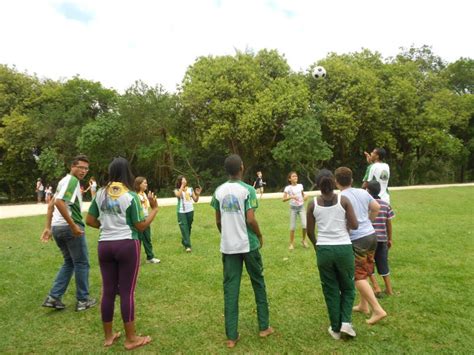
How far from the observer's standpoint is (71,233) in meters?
4.83

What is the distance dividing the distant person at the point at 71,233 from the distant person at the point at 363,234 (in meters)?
3.27

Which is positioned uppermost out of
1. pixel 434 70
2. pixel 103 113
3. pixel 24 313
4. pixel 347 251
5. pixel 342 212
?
pixel 434 70

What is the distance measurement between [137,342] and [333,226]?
2.45 metres

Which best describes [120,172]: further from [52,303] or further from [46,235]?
[52,303]

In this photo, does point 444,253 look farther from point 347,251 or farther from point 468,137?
point 468,137

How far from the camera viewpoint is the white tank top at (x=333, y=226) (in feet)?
12.8

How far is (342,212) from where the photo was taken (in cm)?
393

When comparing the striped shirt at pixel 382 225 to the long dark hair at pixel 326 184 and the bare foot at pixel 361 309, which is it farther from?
the long dark hair at pixel 326 184

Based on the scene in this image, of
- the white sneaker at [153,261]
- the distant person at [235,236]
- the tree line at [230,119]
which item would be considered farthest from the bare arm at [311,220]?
the tree line at [230,119]

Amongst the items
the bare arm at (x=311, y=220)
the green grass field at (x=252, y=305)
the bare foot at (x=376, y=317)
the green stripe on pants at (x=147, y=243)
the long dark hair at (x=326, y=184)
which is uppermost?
the long dark hair at (x=326, y=184)

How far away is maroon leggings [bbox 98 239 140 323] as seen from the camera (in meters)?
3.79

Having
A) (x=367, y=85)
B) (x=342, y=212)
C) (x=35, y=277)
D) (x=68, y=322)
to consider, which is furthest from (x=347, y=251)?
(x=367, y=85)

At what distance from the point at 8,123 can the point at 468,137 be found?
40614 mm

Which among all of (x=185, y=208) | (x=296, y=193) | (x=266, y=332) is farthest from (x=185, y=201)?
(x=266, y=332)
